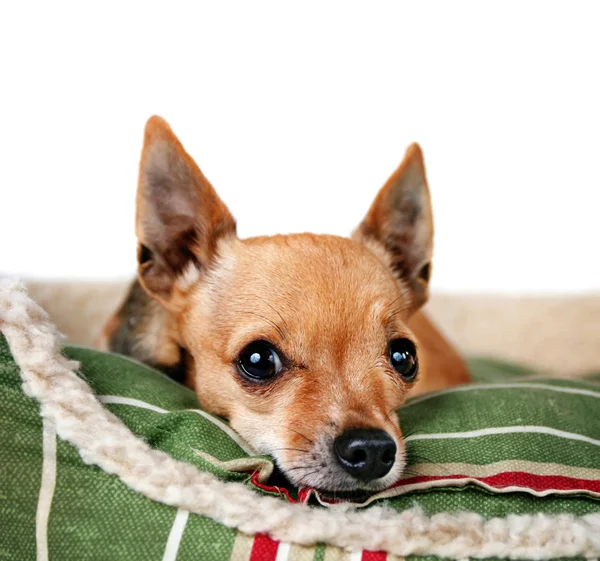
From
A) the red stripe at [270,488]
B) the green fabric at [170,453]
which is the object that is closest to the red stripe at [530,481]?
the green fabric at [170,453]

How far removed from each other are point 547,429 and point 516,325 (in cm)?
261

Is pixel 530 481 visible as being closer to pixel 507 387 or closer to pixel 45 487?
pixel 507 387

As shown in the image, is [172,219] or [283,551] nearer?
[283,551]

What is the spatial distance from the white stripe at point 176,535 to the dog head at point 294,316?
0.30 metres

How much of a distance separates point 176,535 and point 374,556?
41cm

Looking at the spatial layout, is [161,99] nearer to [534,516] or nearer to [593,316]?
[593,316]

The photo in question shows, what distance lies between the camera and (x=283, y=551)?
1.37 meters

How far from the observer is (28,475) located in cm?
142

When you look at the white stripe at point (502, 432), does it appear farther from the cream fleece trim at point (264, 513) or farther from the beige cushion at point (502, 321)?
the beige cushion at point (502, 321)

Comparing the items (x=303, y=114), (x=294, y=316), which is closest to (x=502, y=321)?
(x=303, y=114)

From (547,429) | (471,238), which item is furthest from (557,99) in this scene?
(547,429)

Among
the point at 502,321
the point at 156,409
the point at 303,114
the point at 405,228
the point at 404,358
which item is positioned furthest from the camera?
the point at 303,114

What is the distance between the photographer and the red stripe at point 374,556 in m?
1.37

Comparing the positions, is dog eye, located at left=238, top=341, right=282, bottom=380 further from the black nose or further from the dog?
the black nose
